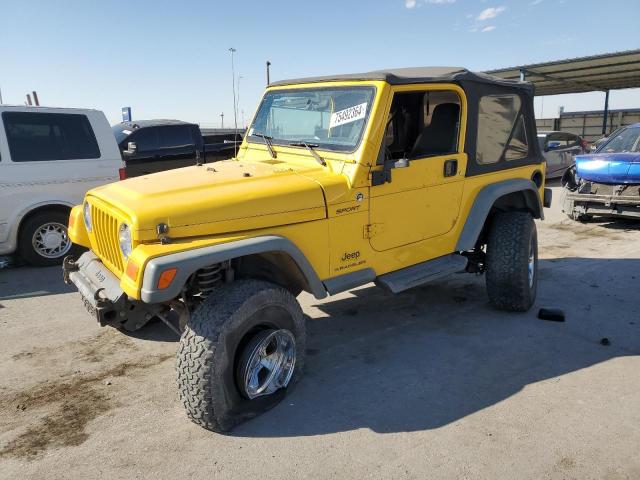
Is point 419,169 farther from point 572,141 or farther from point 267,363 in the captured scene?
point 572,141

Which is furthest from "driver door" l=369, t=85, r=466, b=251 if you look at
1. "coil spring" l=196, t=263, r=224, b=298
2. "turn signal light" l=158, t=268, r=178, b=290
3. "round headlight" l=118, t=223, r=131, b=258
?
"round headlight" l=118, t=223, r=131, b=258

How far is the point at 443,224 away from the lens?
4.06m

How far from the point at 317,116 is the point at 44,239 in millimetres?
4501

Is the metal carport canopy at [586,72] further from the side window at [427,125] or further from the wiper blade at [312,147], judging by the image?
the wiper blade at [312,147]

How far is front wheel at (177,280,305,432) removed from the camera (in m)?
2.73

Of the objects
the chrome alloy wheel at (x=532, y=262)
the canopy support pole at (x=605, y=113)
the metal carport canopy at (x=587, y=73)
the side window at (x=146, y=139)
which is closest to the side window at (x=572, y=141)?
the metal carport canopy at (x=587, y=73)

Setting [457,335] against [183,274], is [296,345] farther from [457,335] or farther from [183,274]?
[457,335]

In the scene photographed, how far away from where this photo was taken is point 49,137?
630 cm

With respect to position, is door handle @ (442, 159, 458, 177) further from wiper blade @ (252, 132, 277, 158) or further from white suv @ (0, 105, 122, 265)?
white suv @ (0, 105, 122, 265)

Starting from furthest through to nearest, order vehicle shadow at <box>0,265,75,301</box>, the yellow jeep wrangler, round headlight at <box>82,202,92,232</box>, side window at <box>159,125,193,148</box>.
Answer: side window at <box>159,125,193,148</box>, vehicle shadow at <box>0,265,75,301</box>, round headlight at <box>82,202,92,232</box>, the yellow jeep wrangler

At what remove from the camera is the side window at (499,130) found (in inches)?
167

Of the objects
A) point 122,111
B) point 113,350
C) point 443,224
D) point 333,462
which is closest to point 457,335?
point 443,224

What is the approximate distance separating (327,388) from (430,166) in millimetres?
1850

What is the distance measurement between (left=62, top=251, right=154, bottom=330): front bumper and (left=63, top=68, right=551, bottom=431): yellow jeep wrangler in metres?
0.01
